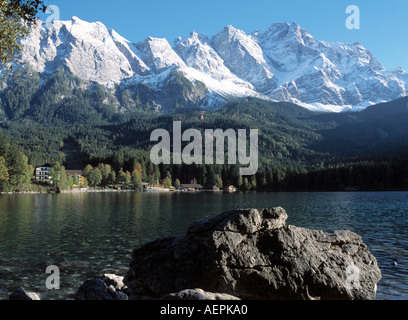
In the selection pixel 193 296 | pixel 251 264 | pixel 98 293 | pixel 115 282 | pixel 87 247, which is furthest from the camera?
pixel 87 247

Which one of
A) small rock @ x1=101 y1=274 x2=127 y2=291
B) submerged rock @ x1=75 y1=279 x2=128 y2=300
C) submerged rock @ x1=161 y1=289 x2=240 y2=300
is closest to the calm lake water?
small rock @ x1=101 y1=274 x2=127 y2=291

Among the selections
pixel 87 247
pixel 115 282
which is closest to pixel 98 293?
pixel 115 282

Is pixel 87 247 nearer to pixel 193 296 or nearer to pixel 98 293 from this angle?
pixel 98 293

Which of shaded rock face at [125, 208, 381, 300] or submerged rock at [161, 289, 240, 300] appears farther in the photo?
shaded rock face at [125, 208, 381, 300]

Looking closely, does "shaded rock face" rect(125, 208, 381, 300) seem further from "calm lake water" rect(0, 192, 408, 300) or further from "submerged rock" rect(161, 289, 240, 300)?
"calm lake water" rect(0, 192, 408, 300)

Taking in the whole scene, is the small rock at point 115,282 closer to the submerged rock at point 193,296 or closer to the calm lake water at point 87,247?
the calm lake water at point 87,247

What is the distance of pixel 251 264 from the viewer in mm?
16891

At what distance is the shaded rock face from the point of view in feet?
54.3

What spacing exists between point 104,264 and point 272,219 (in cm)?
1540

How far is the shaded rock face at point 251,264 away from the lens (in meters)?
16.5

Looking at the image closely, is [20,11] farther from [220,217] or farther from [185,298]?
[185,298]

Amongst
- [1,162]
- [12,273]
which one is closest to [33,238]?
[12,273]

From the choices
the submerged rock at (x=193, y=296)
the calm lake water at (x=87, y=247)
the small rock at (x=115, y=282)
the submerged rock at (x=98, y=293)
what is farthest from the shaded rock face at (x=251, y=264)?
the calm lake water at (x=87, y=247)

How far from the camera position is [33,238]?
3838 cm
